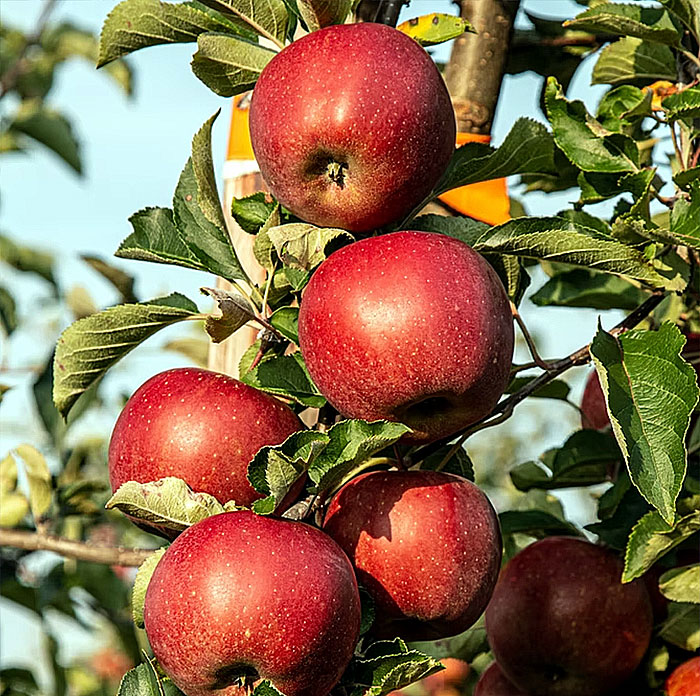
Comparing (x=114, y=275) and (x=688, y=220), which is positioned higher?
(x=688, y=220)

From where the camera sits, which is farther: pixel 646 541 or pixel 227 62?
pixel 646 541

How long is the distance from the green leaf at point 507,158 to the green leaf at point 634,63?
0.34m

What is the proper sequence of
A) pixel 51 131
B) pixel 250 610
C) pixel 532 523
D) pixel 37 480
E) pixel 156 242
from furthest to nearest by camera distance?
1. pixel 51 131
2. pixel 37 480
3. pixel 532 523
4. pixel 156 242
5. pixel 250 610

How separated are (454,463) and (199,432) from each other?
276 millimetres

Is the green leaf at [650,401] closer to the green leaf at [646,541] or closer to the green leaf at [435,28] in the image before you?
the green leaf at [646,541]

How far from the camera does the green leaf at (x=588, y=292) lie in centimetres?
134

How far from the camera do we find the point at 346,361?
80 cm

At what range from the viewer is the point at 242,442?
848mm

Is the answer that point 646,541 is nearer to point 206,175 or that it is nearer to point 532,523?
point 532,523

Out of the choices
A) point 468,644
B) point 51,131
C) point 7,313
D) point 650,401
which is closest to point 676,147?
point 650,401

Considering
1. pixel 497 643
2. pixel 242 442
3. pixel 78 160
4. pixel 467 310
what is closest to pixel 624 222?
pixel 467 310

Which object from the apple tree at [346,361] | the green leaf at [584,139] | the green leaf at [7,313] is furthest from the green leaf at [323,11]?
the green leaf at [7,313]

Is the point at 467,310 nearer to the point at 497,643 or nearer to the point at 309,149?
the point at 309,149

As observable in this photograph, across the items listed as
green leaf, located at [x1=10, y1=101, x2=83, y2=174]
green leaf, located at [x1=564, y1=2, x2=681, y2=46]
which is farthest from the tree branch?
green leaf, located at [x1=10, y1=101, x2=83, y2=174]
